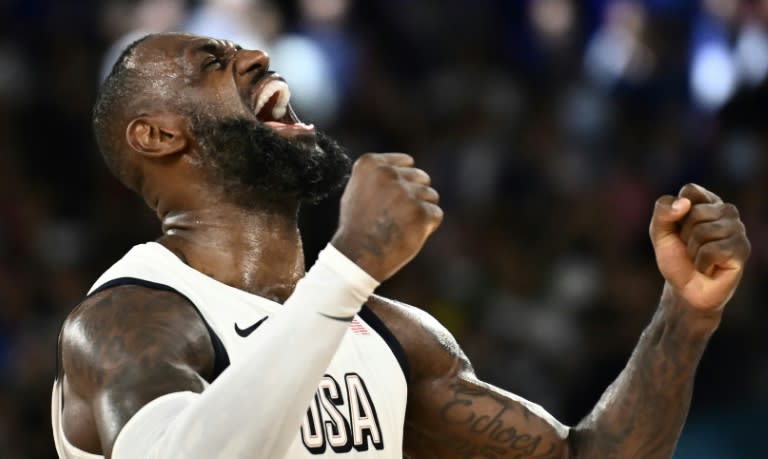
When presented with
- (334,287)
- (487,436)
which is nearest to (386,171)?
(334,287)

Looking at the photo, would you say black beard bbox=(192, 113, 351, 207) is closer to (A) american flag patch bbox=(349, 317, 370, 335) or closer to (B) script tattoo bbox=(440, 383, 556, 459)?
(A) american flag patch bbox=(349, 317, 370, 335)

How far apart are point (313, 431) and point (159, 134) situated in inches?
35.3

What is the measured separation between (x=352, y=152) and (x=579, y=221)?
1481 millimetres

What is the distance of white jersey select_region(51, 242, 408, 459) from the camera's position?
2.95 m

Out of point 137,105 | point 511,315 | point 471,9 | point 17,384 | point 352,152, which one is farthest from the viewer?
point 471,9

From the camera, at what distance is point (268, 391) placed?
7.82ft

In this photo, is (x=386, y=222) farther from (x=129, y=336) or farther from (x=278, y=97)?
(x=278, y=97)

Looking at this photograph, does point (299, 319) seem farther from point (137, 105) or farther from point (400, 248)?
point (137, 105)

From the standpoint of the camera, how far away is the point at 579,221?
7.94 m

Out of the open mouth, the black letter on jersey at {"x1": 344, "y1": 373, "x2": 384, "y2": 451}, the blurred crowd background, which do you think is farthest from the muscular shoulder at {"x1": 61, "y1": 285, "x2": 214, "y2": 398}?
the blurred crowd background

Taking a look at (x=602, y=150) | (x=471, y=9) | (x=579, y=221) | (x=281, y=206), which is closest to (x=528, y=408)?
(x=281, y=206)

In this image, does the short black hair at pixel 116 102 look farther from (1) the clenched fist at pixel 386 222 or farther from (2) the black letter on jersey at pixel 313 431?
(1) the clenched fist at pixel 386 222

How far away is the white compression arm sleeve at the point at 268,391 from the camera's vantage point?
2.37m

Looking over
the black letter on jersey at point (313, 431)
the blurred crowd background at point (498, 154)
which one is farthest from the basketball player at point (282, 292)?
the blurred crowd background at point (498, 154)
